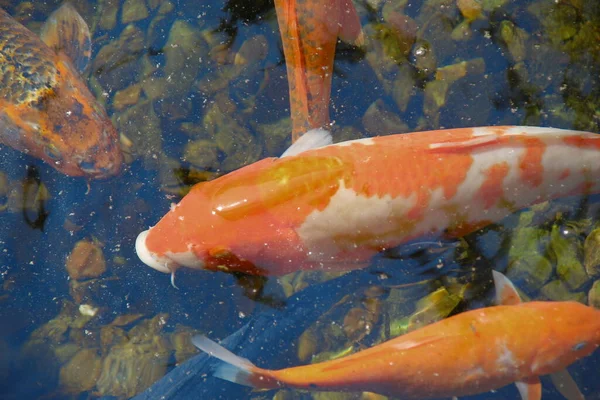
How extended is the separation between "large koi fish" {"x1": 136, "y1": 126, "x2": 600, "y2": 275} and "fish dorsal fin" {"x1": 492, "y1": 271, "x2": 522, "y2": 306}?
21.3 inches

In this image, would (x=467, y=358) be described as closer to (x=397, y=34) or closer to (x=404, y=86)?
(x=404, y=86)

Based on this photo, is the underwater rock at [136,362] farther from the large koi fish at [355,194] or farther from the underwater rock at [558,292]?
the underwater rock at [558,292]

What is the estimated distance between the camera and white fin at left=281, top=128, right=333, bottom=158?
349cm

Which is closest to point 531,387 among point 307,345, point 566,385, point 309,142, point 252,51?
point 566,385

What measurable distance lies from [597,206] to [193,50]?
3564 millimetres

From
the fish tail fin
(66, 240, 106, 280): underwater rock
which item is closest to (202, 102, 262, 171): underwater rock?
(66, 240, 106, 280): underwater rock

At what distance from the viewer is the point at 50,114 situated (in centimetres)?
411

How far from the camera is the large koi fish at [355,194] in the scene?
307 centimetres

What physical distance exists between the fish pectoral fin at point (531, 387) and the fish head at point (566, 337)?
7cm

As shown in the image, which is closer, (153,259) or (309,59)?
(153,259)

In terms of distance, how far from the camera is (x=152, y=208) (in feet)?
14.5

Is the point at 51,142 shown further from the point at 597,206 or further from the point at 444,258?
the point at 597,206

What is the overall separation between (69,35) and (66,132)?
1.28m

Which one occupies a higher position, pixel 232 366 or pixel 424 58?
pixel 424 58
